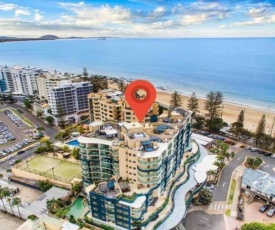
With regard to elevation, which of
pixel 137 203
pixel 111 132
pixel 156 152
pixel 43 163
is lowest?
pixel 43 163

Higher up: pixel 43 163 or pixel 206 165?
pixel 206 165

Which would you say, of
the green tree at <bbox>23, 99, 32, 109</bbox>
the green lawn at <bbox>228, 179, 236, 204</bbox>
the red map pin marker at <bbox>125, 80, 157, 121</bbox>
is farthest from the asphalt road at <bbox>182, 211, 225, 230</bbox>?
the green tree at <bbox>23, 99, 32, 109</bbox>

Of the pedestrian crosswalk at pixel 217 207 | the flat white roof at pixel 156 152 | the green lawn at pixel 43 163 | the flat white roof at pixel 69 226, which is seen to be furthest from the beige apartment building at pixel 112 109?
the flat white roof at pixel 69 226

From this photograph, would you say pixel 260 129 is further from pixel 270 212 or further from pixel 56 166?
pixel 56 166

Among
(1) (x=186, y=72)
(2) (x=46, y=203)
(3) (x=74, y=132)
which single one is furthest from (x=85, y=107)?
(1) (x=186, y=72)

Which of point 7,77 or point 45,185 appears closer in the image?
point 45,185

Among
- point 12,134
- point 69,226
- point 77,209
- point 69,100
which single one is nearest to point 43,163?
point 77,209
